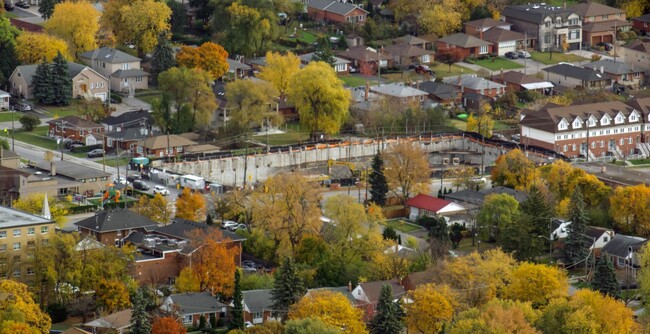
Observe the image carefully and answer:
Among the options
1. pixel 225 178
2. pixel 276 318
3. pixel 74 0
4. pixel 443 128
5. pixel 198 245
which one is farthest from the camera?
pixel 74 0

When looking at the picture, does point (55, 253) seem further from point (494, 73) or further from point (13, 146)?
point (494, 73)

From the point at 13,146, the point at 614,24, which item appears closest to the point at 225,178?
the point at 13,146

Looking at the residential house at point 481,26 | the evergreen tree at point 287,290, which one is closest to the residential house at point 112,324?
the evergreen tree at point 287,290

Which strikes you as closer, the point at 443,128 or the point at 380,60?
the point at 443,128

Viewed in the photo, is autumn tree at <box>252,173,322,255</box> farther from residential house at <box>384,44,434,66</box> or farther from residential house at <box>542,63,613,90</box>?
residential house at <box>384,44,434,66</box>

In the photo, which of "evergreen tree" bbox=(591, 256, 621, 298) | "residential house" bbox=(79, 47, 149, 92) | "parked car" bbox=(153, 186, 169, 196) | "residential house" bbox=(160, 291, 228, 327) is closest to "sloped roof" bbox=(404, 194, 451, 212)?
"parked car" bbox=(153, 186, 169, 196)

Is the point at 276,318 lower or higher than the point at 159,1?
lower

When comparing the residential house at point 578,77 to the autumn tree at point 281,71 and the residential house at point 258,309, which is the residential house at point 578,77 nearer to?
the autumn tree at point 281,71

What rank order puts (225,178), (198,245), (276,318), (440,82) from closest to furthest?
(276,318)
(198,245)
(225,178)
(440,82)
